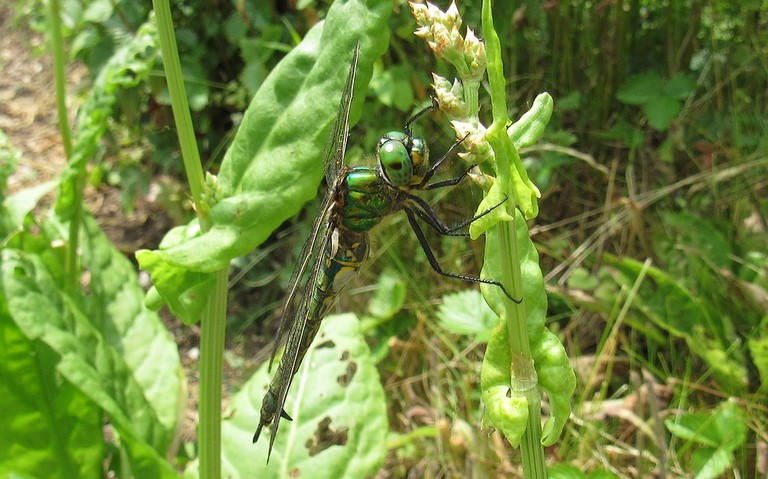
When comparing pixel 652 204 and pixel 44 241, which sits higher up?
pixel 44 241

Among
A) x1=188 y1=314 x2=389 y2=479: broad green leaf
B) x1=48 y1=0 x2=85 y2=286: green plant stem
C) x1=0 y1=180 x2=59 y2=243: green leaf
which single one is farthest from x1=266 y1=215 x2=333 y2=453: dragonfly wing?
x1=0 y1=180 x2=59 y2=243: green leaf

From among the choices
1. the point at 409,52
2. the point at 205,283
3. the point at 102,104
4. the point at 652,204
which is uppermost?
the point at 409,52

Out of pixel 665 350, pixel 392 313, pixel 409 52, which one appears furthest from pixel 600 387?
pixel 409 52

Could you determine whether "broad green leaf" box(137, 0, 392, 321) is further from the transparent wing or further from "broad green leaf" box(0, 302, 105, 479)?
"broad green leaf" box(0, 302, 105, 479)

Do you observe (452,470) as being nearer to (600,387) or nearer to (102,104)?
(600,387)

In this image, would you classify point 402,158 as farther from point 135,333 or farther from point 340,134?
point 135,333

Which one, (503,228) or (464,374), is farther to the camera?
(464,374)
